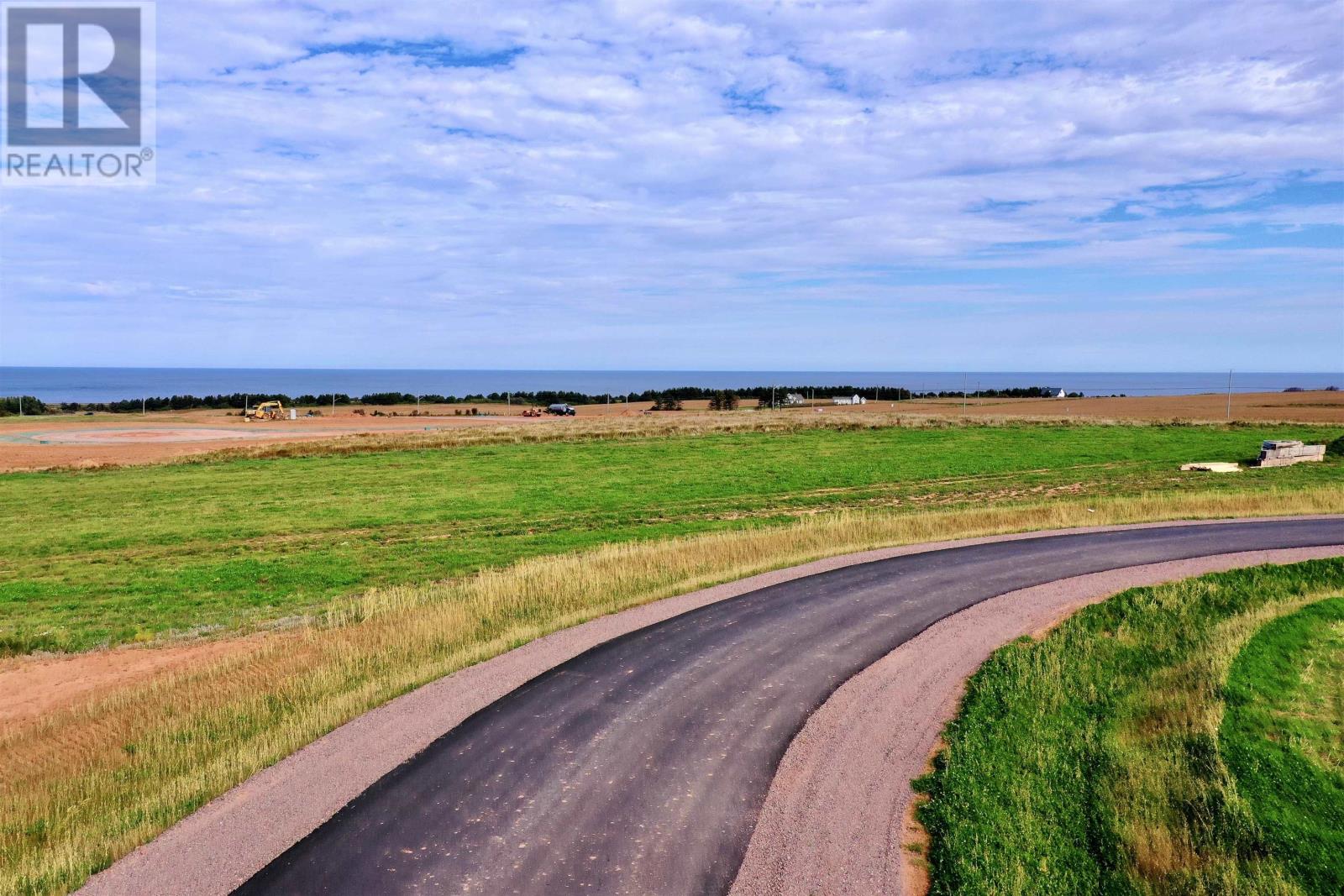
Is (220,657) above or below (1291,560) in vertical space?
below

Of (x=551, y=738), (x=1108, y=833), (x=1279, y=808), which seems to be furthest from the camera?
(x=551, y=738)

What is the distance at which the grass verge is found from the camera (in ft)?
33.0

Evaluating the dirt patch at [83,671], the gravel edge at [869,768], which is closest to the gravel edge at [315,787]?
the gravel edge at [869,768]

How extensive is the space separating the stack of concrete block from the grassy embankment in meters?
37.3

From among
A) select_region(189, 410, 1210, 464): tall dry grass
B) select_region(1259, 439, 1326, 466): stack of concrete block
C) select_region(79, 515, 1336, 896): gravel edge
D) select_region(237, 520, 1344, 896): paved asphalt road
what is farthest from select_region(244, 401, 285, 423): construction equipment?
select_region(1259, 439, 1326, 466): stack of concrete block

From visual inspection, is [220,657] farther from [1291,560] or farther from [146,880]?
[1291,560]

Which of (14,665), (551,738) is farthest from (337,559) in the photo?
(551,738)

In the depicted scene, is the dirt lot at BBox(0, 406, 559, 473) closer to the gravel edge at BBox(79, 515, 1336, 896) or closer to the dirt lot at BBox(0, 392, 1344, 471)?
the dirt lot at BBox(0, 392, 1344, 471)

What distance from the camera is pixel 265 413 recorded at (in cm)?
9925

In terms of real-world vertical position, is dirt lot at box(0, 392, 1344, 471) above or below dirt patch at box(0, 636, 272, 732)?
above

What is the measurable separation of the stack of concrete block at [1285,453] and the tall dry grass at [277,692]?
3355 centimetres

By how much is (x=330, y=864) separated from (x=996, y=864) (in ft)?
25.9

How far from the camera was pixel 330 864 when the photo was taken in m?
9.59

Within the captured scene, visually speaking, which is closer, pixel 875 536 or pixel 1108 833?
pixel 1108 833
